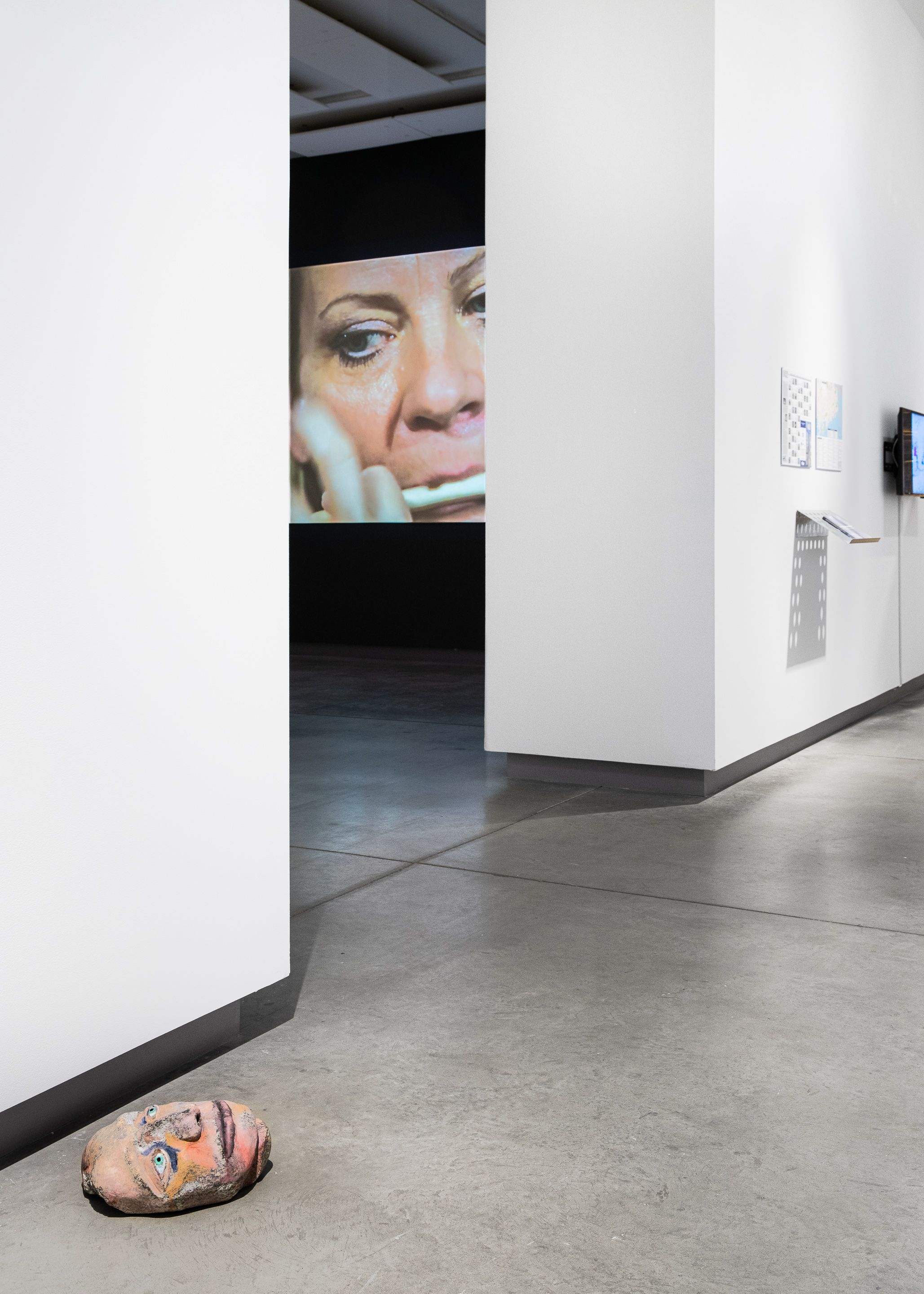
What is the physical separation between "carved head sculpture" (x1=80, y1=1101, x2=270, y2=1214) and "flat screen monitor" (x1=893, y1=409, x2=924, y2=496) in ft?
20.1

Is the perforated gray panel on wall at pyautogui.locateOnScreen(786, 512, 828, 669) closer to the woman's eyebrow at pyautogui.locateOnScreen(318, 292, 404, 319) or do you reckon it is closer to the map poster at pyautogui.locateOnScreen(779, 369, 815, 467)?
the map poster at pyautogui.locateOnScreen(779, 369, 815, 467)

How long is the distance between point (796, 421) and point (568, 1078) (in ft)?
12.7

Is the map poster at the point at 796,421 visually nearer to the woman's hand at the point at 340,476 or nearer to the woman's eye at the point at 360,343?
the woman's hand at the point at 340,476

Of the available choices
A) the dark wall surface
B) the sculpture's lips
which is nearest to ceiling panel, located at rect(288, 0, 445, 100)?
the dark wall surface

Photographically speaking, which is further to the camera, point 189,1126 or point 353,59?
point 353,59

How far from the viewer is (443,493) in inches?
408

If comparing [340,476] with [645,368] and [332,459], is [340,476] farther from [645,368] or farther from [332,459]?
[645,368]

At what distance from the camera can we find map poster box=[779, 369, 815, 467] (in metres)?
5.39

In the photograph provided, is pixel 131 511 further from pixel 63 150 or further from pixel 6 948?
pixel 6 948

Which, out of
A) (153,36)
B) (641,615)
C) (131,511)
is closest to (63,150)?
(153,36)

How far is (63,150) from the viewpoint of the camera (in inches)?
79.7

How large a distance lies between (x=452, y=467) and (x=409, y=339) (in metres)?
1.14

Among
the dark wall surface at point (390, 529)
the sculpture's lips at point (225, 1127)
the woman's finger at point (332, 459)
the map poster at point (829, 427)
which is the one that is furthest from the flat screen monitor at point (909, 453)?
the sculpture's lips at point (225, 1127)

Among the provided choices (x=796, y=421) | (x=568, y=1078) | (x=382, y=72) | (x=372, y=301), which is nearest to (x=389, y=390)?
(x=372, y=301)
